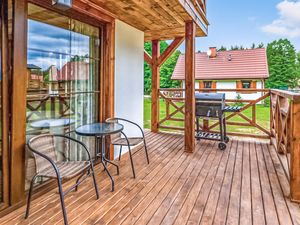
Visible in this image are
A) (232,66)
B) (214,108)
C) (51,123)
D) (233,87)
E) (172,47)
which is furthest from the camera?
(233,87)

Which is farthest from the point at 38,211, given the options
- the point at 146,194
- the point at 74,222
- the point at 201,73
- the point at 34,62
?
the point at 201,73

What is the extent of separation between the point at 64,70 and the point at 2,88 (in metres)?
0.86

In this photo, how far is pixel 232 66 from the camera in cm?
1606

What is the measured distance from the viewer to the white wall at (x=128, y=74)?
12.3 feet

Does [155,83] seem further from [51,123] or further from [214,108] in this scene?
[51,123]

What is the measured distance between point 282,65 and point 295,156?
71.1ft

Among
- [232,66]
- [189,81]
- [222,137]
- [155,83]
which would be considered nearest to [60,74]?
[189,81]

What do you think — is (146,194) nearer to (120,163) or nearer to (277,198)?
(120,163)

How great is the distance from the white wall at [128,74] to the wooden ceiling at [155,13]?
0.77 ft

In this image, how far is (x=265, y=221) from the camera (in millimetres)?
1943

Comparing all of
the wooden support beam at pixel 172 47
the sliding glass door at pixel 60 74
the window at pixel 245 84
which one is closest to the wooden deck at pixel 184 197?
the sliding glass door at pixel 60 74

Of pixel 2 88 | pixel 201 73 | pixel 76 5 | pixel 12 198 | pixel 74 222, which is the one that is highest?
pixel 201 73

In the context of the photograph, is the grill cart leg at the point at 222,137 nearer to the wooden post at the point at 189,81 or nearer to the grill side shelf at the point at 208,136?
the grill side shelf at the point at 208,136

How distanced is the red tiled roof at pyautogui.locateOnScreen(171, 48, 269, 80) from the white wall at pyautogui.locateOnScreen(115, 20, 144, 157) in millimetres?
11940
